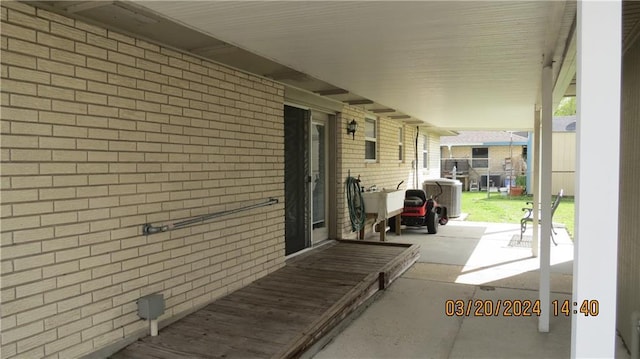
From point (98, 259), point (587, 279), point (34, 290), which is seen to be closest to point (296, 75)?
point (98, 259)

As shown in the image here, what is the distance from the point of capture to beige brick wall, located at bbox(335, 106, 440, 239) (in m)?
7.38

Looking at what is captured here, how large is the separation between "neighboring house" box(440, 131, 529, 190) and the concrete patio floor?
58.3 ft

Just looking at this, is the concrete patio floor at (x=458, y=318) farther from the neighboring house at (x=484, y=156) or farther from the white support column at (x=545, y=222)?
the neighboring house at (x=484, y=156)

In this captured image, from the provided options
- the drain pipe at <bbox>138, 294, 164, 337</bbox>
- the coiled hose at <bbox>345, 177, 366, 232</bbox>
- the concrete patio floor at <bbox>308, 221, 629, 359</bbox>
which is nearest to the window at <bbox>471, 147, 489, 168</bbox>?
the concrete patio floor at <bbox>308, 221, 629, 359</bbox>

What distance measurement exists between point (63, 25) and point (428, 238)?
7548mm

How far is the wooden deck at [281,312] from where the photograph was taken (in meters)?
3.26

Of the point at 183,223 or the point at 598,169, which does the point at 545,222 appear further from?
the point at 183,223

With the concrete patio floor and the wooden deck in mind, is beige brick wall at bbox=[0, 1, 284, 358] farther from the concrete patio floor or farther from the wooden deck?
the concrete patio floor

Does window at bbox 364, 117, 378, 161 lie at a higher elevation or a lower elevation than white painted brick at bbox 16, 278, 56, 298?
higher

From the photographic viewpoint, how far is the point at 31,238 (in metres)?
2.69

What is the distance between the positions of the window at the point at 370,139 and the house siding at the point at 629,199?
16.7 ft

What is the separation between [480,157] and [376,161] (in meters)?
20.0

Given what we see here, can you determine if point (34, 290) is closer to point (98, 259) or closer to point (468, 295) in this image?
point (98, 259)

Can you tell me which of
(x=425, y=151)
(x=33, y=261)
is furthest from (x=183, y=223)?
(x=425, y=151)
